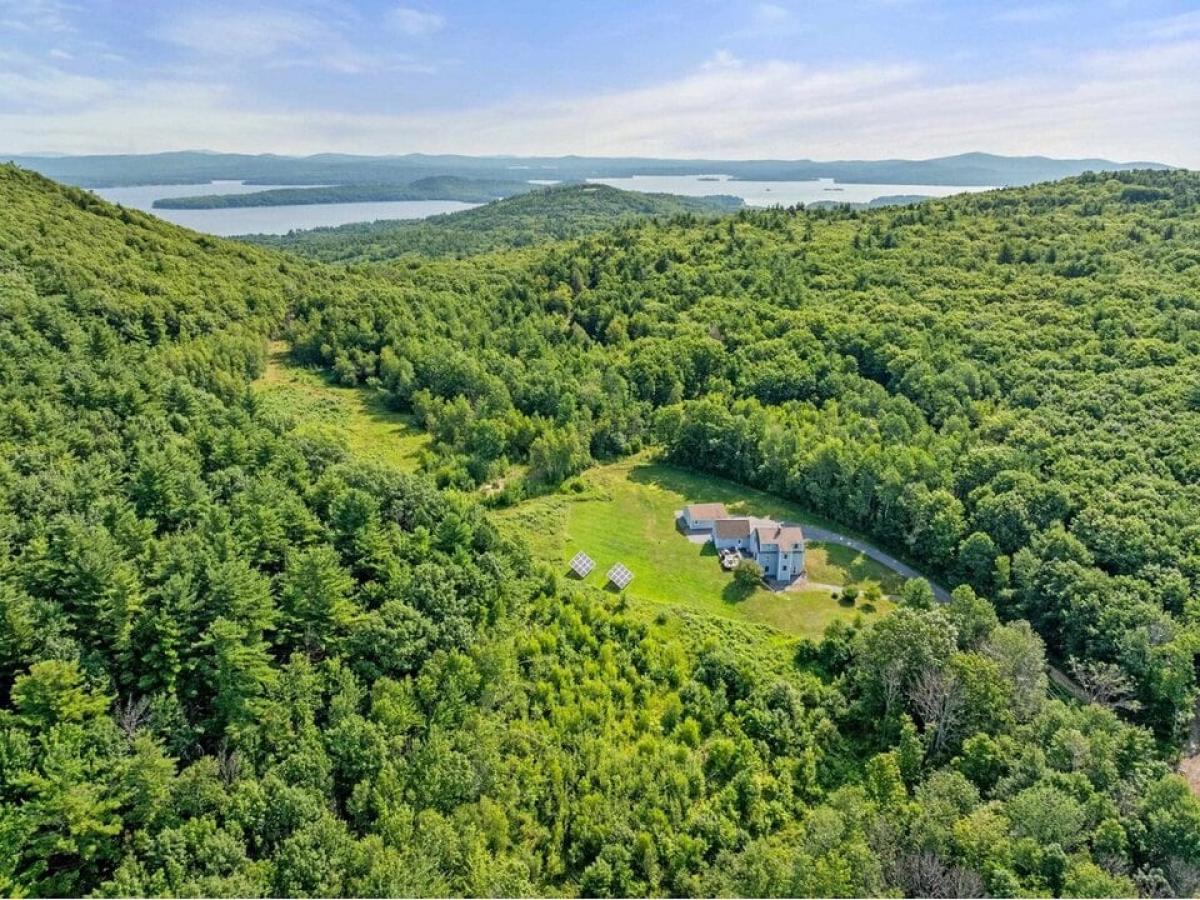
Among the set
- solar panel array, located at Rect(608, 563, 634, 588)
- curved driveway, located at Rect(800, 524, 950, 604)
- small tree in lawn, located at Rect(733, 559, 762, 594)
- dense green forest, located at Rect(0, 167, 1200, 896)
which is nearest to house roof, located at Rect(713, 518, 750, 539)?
small tree in lawn, located at Rect(733, 559, 762, 594)

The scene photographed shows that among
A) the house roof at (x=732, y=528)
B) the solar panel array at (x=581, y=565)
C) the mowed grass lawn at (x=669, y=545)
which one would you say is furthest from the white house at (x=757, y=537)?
the solar panel array at (x=581, y=565)

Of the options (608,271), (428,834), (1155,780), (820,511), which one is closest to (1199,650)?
(1155,780)

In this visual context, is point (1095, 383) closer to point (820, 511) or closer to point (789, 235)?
point (820, 511)

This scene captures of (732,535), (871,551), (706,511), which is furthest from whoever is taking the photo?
(706,511)

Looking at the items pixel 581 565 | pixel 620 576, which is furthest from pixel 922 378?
pixel 581 565

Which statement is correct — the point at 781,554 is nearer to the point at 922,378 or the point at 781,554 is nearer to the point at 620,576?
the point at 620,576

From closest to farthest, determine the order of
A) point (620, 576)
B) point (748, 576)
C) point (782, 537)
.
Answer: point (620, 576) < point (748, 576) < point (782, 537)
